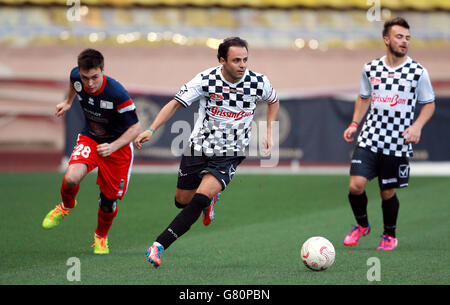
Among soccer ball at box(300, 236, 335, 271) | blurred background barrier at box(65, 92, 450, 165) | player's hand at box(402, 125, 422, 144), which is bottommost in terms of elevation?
soccer ball at box(300, 236, 335, 271)

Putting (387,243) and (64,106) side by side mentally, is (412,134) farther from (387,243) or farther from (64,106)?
(64,106)

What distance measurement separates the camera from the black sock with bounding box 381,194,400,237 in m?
7.39

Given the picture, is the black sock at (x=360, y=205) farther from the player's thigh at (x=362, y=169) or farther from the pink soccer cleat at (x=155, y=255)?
the pink soccer cleat at (x=155, y=255)

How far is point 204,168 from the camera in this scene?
6.58 m

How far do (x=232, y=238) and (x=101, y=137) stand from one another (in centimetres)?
202

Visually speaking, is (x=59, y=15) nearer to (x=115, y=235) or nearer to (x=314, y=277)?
(x=115, y=235)

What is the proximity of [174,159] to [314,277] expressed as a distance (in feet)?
40.7

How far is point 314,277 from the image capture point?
5.62 m

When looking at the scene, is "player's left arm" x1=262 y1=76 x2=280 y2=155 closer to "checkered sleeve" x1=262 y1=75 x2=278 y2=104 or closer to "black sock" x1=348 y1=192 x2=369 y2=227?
"checkered sleeve" x1=262 y1=75 x2=278 y2=104

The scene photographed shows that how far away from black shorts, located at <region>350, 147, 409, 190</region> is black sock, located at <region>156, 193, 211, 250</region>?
193 centimetres

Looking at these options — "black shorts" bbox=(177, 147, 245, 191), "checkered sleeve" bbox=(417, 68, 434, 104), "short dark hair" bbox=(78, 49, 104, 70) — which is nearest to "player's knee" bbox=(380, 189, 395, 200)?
"checkered sleeve" bbox=(417, 68, 434, 104)

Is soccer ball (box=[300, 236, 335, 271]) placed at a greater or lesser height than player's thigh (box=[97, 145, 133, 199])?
lesser
